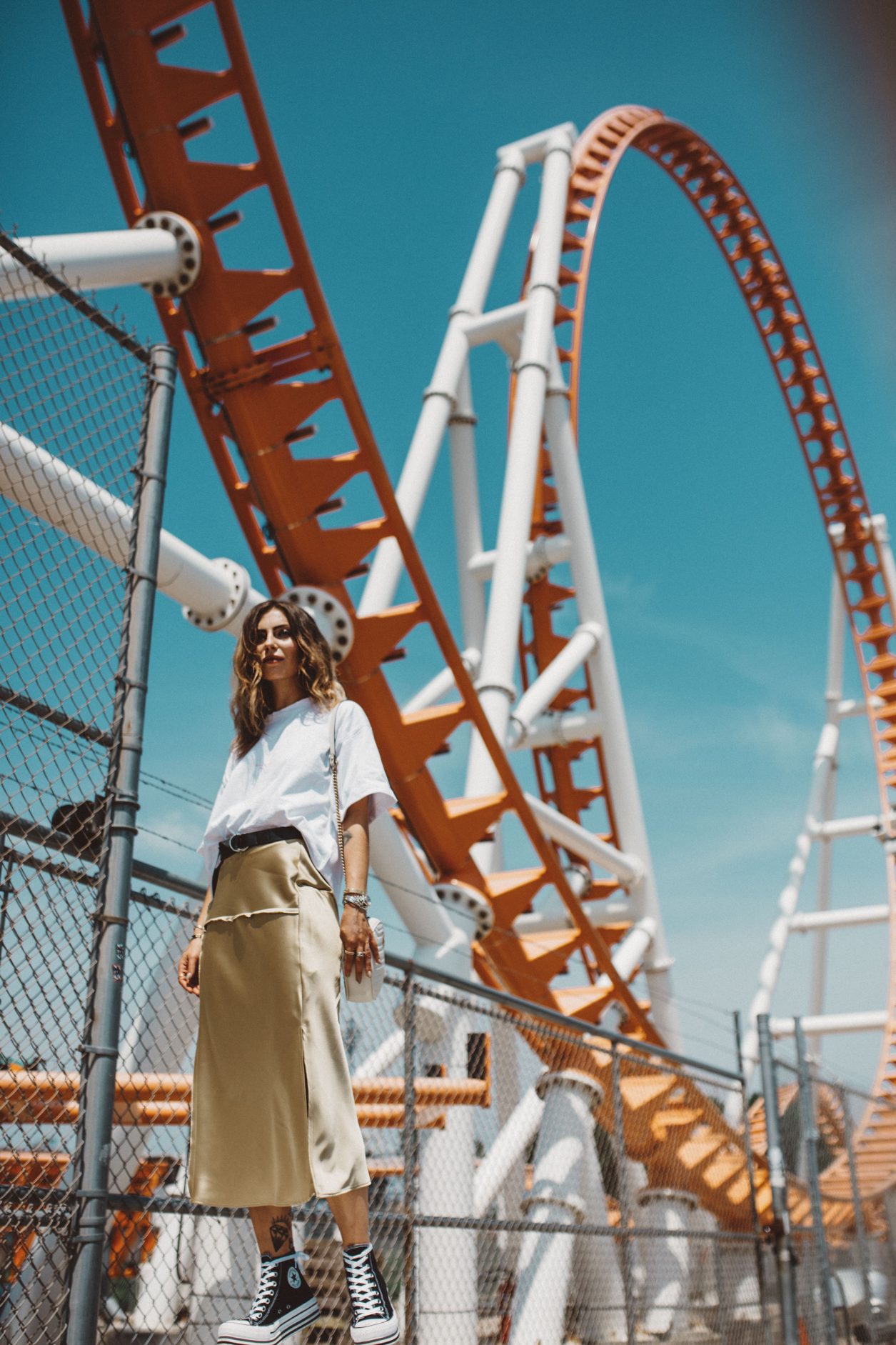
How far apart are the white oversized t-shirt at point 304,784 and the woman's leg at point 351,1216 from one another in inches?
22.9

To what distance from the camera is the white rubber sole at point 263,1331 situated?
2.21 metres

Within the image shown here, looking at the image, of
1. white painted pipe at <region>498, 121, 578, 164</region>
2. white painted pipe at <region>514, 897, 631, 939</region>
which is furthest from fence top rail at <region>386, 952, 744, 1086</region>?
white painted pipe at <region>498, 121, 578, 164</region>

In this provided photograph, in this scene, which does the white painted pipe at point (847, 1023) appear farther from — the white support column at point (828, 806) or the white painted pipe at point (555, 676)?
the white painted pipe at point (555, 676)

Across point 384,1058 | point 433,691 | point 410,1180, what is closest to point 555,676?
point 433,691

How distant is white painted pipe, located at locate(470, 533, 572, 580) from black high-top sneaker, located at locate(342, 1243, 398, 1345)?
8.81 metres

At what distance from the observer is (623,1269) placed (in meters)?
5.08

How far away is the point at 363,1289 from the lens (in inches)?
89.3

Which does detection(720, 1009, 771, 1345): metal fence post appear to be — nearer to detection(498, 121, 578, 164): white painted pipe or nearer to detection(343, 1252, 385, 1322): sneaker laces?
detection(343, 1252, 385, 1322): sneaker laces

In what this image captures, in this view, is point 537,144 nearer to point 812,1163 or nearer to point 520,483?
point 520,483

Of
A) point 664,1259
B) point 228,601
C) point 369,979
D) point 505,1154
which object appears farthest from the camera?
point 664,1259

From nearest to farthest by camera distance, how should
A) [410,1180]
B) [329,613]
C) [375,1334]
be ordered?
[375,1334]
[410,1180]
[329,613]

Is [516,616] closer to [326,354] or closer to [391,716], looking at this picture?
[391,716]

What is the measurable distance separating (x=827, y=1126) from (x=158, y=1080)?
13.1 meters

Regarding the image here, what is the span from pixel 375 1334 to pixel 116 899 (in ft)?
3.25
